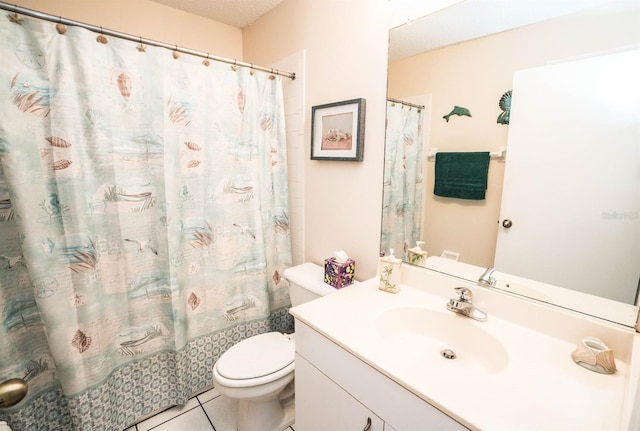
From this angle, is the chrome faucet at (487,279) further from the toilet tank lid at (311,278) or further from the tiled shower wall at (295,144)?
the tiled shower wall at (295,144)

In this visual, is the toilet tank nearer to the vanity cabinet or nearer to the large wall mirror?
the vanity cabinet

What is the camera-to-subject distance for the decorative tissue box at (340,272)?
1.41 m

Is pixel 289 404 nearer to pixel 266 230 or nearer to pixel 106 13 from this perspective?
pixel 266 230

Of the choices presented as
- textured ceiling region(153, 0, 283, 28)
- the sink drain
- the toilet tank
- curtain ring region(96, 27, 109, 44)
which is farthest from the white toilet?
textured ceiling region(153, 0, 283, 28)

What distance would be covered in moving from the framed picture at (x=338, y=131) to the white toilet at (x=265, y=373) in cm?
67

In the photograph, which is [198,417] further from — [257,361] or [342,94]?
[342,94]

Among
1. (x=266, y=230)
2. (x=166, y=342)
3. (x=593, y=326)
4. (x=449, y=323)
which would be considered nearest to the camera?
(x=593, y=326)

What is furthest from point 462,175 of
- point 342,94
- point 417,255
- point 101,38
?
point 101,38

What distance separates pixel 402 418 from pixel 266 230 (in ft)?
4.08

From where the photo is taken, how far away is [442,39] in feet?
3.65

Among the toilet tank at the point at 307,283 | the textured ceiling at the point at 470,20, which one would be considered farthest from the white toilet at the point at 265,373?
the textured ceiling at the point at 470,20

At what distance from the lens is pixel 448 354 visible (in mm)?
990

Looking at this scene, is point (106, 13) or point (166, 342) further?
point (106, 13)

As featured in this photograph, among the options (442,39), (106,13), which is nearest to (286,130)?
(442,39)
